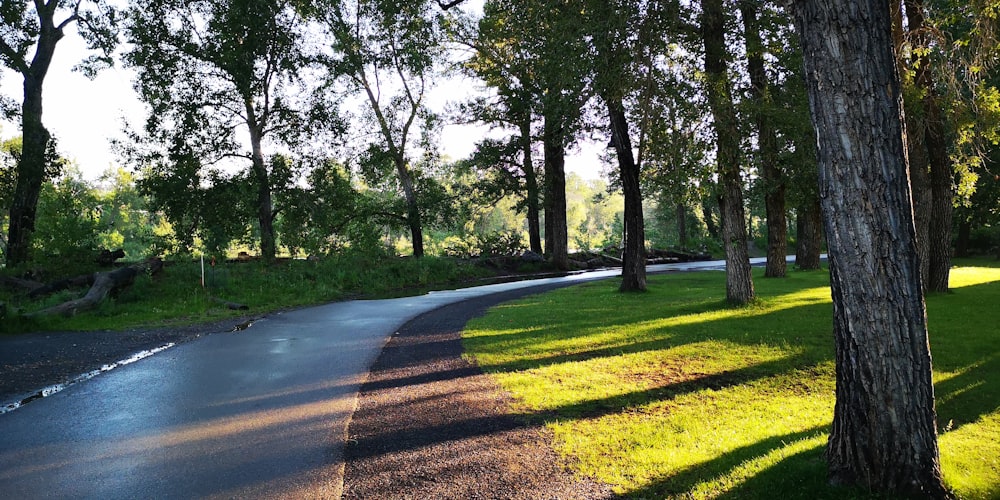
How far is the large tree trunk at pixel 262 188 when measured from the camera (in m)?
24.7

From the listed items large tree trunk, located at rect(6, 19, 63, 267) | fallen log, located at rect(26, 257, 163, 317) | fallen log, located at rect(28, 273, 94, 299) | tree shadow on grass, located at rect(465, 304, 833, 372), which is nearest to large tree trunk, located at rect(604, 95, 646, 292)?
tree shadow on grass, located at rect(465, 304, 833, 372)

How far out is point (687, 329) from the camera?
10.1 m

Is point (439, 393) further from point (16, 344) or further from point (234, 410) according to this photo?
point (16, 344)

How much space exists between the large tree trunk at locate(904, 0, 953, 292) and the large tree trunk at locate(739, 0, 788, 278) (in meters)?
3.30

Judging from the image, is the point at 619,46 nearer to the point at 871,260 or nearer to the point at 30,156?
the point at 871,260

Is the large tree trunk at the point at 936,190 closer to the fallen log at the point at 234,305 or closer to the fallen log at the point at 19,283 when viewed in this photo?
the fallen log at the point at 234,305

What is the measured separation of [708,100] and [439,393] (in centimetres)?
928

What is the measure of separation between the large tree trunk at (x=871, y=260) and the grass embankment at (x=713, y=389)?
32 centimetres

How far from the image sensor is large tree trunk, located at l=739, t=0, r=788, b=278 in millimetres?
12484

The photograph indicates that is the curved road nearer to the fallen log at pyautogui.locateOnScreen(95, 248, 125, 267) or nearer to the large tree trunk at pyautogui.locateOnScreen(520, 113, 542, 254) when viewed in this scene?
the fallen log at pyautogui.locateOnScreen(95, 248, 125, 267)

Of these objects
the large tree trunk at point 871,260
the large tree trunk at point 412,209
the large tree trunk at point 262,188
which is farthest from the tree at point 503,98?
the large tree trunk at point 871,260

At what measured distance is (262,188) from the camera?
25.1m

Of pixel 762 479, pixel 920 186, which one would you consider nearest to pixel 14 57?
pixel 762 479

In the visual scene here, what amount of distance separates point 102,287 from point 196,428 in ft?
44.4
